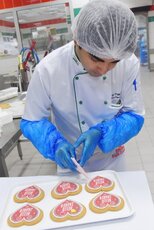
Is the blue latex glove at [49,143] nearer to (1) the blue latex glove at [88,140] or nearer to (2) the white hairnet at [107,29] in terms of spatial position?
(1) the blue latex glove at [88,140]

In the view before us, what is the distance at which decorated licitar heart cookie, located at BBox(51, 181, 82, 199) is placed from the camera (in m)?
0.84

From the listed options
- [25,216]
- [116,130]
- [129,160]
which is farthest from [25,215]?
[129,160]

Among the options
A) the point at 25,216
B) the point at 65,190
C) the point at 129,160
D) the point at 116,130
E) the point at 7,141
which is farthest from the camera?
the point at 129,160

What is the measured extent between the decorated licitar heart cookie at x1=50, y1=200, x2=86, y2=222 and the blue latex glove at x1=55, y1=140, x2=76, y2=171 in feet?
0.48

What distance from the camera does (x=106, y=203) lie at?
0.77m

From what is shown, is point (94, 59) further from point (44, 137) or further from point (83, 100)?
point (44, 137)

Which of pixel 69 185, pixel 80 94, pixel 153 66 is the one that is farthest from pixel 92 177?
pixel 153 66

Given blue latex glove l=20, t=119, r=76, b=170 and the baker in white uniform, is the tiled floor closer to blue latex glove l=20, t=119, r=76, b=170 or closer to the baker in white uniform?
the baker in white uniform

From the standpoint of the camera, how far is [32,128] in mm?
984

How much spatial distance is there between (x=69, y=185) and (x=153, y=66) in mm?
7451

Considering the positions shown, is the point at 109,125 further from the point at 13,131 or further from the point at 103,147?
the point at 13,131

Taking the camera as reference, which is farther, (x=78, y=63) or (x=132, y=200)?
(x=78, y=63)

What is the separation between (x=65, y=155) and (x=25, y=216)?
0.24 meters

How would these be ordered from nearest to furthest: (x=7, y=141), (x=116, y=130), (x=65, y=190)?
(x=65, y=190) < (x=116, y=130) < (x=7, y=141)
